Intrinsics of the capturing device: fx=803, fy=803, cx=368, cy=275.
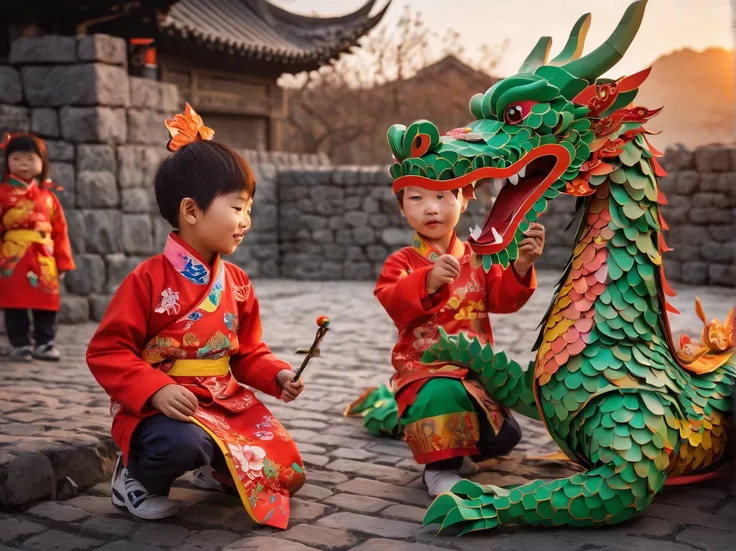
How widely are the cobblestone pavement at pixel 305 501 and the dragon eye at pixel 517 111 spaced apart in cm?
118

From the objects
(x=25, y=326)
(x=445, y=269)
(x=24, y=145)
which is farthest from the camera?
(x=25, y=326)

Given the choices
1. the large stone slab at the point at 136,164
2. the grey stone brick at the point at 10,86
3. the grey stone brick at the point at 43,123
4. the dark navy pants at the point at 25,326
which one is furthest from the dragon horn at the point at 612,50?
A: the grey stone brick at the point at 10,86

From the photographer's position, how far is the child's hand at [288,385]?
2.58 m

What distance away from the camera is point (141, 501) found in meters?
2.46

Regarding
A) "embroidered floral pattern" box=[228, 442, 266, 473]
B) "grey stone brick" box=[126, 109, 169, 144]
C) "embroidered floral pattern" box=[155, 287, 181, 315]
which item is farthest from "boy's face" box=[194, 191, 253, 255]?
"grey stone brick" box=[126, 109, 169, 144]

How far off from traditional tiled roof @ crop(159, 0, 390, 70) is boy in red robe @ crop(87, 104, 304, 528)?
36.1 ft

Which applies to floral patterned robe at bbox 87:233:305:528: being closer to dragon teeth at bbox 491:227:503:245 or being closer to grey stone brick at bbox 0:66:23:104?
dragon teeth at bbox 491:227:503:245

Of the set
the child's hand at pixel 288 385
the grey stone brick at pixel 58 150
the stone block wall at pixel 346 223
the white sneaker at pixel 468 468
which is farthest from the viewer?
the stone block wall at pixel 346 223

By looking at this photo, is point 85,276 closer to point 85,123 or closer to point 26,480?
point 85,123

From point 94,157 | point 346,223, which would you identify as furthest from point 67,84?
point 346,223

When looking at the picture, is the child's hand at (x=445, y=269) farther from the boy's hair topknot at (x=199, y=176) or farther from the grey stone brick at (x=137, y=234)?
the grey stone brick at (x=137, y=234)

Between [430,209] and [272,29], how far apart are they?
13751mm

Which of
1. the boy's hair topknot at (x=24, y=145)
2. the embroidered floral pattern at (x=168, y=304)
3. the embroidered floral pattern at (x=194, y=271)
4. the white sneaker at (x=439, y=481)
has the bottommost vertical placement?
the white sneaker at (x=439, y=481)

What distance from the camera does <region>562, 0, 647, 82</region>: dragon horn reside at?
89.1 inches
